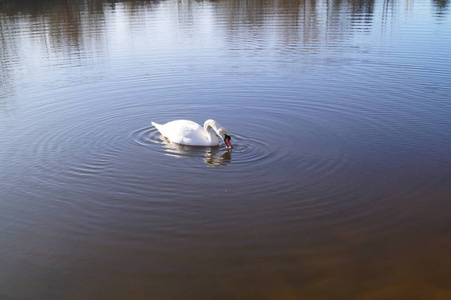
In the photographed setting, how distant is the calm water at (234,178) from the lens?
7.34 meters

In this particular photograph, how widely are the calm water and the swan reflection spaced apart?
0.19ft

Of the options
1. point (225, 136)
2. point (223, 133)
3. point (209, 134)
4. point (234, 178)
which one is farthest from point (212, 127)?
point (234, 178)

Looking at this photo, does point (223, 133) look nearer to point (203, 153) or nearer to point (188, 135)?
point (203, 153)

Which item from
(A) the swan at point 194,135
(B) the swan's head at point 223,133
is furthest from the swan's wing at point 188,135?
(B) the swan's head at point 223,133

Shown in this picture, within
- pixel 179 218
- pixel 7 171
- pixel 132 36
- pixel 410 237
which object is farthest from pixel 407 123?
pixel 132 36

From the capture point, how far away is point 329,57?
2292 centimetres

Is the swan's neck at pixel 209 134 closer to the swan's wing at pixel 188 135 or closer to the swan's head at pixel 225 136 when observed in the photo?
the swan's wing at pixel 188 135

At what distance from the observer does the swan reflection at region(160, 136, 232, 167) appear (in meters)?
11.8

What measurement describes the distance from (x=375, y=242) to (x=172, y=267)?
11.8 ft

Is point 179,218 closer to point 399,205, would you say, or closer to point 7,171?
point 399,205

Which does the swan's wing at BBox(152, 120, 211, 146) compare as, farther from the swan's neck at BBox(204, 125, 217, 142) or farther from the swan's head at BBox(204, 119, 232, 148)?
the swan's head at BBox(204, 119, 232, 148)

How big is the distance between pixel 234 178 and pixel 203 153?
2043 mm

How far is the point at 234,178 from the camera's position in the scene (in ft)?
35.0

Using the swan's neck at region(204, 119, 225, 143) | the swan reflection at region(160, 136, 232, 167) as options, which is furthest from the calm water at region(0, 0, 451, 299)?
the swan's neck at region(204, 119, 225, 143)
